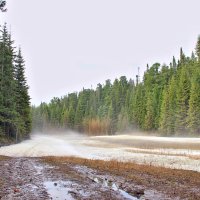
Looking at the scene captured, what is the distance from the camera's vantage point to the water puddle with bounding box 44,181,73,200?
1058cm

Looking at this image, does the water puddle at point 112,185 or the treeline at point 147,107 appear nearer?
the water puddle at point 112,185

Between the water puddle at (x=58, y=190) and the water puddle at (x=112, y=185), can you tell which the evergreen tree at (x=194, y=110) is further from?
the water puddle at (x=58, y=190)

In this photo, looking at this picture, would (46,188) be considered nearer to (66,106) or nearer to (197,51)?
(197,51)

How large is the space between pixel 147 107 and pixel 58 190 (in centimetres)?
8662

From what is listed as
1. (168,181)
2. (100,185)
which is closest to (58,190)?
(100,185)

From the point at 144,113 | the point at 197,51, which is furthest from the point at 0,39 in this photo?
the point at 197,51

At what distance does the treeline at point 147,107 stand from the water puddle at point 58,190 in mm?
60563

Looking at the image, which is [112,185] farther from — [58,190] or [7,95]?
[7,95]

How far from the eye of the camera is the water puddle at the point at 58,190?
34.7ft

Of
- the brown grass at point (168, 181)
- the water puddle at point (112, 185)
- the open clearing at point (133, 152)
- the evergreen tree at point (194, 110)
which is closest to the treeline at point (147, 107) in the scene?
the evergreen tree at point (194, 110)

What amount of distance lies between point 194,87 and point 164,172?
57904mm

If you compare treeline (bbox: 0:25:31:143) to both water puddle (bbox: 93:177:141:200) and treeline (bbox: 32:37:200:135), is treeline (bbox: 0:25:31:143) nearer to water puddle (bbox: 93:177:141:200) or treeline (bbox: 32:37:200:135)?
water puddle (bbox: 93:177:141:200)

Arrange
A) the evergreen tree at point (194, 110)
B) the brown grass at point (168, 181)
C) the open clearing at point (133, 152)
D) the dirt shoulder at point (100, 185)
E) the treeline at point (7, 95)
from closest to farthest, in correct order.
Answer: the dirt shoulder at point (100, 185) < the brown grass at point (168, 181) < the open clearing at point (133, 152) < the treeline at point (7, 95) < the evergreen tree at point (194, 110)

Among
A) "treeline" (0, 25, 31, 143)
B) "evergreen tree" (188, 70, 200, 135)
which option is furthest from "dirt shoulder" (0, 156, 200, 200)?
"evergreen tree" (188, 70, 200, 135)
